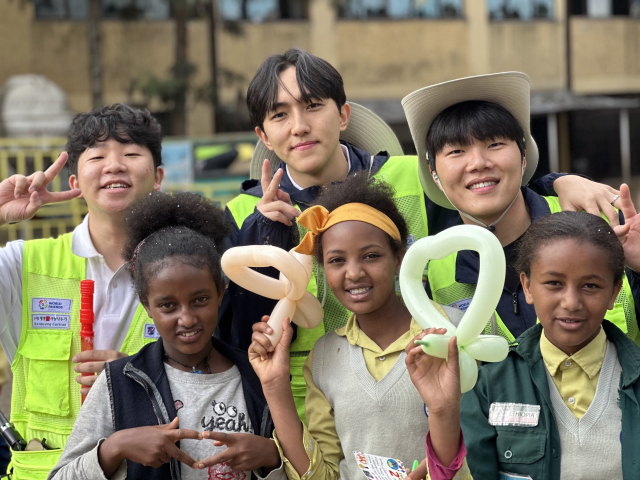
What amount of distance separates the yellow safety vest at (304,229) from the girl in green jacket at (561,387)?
70cm

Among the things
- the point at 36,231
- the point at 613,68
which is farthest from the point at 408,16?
the point at 36,231

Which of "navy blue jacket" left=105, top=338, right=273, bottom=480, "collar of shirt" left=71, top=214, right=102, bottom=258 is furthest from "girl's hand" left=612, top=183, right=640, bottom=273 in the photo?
"collar of shirt" left=71, top=214, right=102, bottom=258

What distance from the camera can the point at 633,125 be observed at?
2020 centimetres

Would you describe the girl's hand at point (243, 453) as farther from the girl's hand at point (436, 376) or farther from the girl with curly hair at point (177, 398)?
the girl's hand at point (436, 376)

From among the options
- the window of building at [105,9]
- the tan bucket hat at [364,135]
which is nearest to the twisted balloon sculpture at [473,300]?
the tan bucket hat at [364,135]

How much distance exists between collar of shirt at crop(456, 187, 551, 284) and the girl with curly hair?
897 millimetres

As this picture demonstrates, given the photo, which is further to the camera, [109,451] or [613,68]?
[613,68]

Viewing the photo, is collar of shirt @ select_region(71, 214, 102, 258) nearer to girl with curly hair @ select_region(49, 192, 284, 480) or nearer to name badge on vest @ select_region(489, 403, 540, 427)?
girl with curly hair @ select_region(49, 192, 284, 480)

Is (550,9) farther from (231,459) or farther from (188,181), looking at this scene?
(231,459)

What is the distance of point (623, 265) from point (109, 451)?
70.7 inches

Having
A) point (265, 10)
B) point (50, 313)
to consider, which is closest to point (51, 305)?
point (50, 313)

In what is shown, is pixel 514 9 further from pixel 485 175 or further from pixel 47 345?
pixel 47 345

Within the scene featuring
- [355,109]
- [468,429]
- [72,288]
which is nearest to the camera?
[468,429]

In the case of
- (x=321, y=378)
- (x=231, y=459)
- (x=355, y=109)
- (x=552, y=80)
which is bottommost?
(x=231, y=459)
